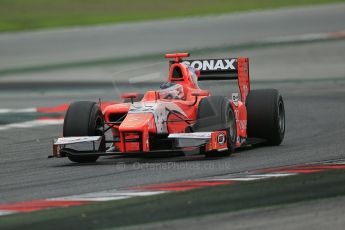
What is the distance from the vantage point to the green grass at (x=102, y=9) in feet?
139

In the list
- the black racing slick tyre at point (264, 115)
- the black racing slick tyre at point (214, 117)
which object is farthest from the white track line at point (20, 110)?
the black racing slick tyre at point (214, 117)

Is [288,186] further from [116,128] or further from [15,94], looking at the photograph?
[15,94]

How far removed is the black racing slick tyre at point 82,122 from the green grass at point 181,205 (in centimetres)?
343

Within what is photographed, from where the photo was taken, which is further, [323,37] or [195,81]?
[323,37]

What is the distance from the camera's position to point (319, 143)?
15867mm

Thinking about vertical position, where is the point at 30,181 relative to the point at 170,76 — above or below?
below

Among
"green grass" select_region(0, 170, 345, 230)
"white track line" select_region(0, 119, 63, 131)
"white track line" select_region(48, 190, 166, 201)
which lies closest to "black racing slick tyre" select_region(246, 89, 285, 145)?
"green grass" select_region(0, 170, 345, 230)

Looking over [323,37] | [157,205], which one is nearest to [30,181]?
[157,205]

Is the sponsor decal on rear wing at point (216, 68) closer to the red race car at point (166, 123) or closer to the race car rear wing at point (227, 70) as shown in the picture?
the race car rear wing at point (227, 70)

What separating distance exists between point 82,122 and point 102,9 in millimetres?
32751

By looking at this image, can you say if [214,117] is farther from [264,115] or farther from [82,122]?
[264,115]

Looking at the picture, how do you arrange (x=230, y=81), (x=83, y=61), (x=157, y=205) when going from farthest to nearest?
(x=83, y=61), (x=230, y=81), (x=157, y=205)

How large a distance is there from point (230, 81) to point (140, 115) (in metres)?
3.13

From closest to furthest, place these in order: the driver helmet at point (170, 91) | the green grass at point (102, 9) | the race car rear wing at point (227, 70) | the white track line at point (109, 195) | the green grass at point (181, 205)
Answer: the green grass at point (181, 205), the white track line at point (109, 195), the driver helmet at point (170, 91), the race car rear wing at point (227, 70), the green grass at point (102, 9)
